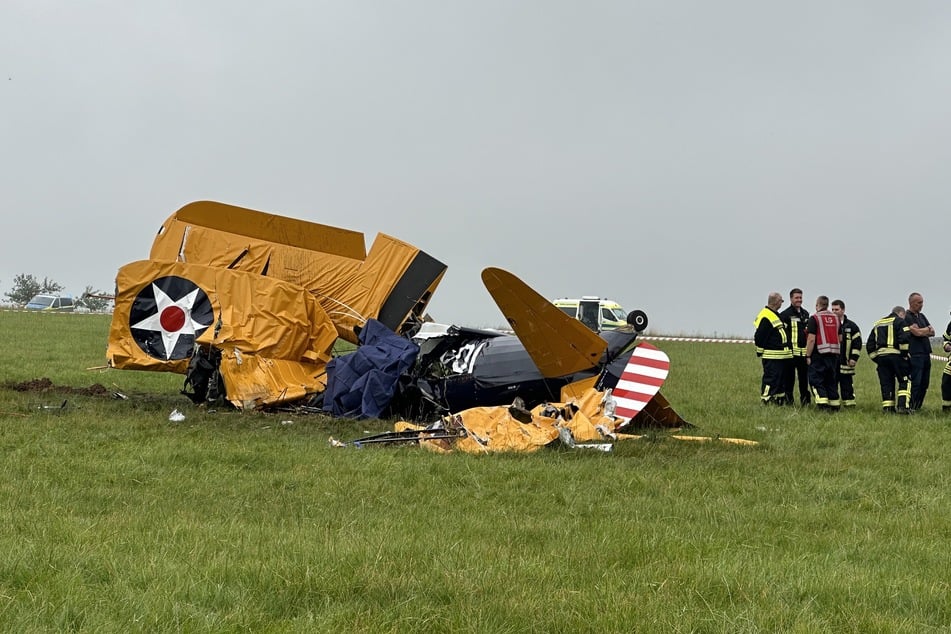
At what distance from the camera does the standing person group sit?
42.9 feet

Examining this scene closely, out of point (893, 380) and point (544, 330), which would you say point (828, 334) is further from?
point (544, 330)

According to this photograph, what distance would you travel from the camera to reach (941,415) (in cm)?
1269

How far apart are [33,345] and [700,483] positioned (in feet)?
64.1

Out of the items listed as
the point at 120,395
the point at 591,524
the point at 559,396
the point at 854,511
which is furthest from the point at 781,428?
the point at 120,395

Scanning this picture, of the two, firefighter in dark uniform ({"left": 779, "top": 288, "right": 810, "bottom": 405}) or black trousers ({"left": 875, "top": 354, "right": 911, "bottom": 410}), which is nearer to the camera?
black trousers ({"left": 875, "top": 354, "right": 911, "bottom": 410})

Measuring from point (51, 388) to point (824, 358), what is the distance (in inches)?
477

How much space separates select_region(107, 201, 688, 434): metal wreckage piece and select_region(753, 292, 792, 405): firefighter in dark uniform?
3.96 m

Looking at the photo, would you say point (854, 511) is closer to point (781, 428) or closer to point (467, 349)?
point (781, 428)

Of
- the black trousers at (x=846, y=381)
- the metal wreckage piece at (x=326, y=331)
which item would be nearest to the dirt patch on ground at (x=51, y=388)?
the metal wreckage piece at (x=326, y=331)

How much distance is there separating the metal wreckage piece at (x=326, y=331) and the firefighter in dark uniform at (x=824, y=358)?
3.86 metres

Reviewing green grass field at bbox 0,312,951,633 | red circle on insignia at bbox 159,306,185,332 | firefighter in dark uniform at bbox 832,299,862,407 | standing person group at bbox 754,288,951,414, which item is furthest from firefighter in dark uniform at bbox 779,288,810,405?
red circle on insignia at bbox 159,306,185,332

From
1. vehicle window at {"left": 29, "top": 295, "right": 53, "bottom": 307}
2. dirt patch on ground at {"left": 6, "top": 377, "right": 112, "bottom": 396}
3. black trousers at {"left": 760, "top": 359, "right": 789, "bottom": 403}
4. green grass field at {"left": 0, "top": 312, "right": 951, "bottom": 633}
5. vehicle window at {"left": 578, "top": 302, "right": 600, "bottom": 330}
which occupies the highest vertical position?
vehicle window at {"left": 29, "top": 295, "right": 53, "bottom": 307}

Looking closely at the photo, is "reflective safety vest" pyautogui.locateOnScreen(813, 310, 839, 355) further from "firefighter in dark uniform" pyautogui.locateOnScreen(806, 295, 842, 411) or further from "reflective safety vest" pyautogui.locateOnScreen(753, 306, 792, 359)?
"reflective safety vest" pyautogui.locateOnScreen(753, 306, 792, 359)

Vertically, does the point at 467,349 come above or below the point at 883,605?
above
